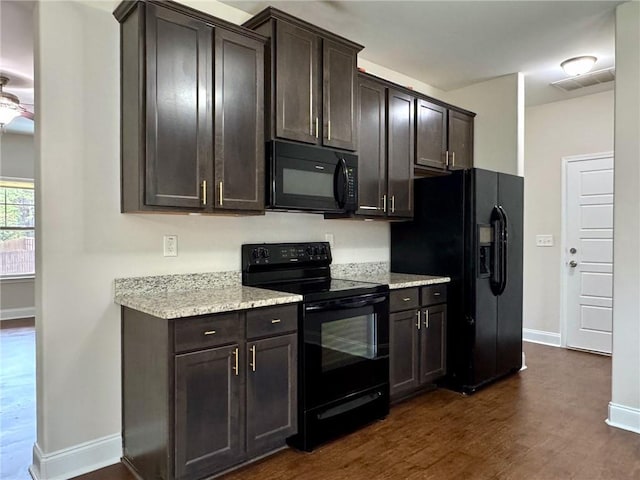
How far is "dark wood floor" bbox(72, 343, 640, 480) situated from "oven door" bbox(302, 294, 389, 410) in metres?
0.32

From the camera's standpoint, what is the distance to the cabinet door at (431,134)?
3709mm

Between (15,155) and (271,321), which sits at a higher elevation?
(15,155)

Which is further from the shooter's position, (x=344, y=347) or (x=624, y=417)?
(x=624, y=417)

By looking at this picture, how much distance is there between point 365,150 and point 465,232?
102 cm

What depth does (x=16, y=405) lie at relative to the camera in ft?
10.4

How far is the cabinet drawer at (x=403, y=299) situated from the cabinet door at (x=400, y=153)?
674 mm

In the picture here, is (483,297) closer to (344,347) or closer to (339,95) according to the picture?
(344,347)

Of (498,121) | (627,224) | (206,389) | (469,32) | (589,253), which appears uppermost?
(469,32)

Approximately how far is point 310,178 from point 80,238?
137 cm

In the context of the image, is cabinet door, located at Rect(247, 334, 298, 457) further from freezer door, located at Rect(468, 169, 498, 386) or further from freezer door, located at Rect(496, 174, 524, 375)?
freezer door, located at Rect(496, 174, 524, 375)

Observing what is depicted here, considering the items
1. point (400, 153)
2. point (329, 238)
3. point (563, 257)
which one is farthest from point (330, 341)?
point (563, 257)

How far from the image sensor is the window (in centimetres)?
668

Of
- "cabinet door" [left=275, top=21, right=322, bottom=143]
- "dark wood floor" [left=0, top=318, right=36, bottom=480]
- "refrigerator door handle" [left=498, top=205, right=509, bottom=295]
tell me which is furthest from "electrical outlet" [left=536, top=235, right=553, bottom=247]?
"dark wood floor" [left=0, top=318, right=36, bottom=480]

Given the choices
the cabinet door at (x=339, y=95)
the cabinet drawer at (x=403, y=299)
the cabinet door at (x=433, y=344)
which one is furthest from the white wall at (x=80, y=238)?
the cabinet door at (x=433, y=344)
